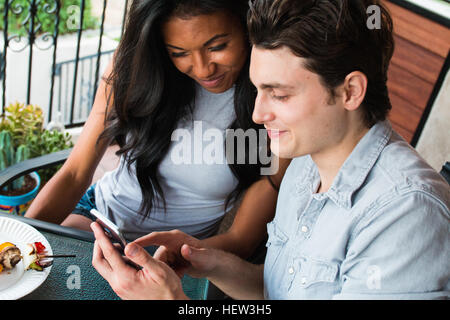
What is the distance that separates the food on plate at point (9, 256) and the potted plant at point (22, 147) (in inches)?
30.6

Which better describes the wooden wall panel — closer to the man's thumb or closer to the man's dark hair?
the man's dark hair

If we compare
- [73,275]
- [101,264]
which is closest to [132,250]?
[101,264]

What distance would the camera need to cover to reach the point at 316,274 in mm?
1149

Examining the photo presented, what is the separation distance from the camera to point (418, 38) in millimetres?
2652

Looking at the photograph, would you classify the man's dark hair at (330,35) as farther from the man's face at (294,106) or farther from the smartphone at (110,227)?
the smartphone at (110,227)

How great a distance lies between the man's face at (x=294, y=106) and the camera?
1064 millimetres

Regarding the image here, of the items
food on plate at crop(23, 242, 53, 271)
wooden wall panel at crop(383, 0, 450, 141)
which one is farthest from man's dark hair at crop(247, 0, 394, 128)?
wooden wall panel at crop(383, 0, 450, 141)

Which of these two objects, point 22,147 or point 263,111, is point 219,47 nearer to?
point 263,111

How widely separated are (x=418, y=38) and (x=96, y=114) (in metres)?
1.88

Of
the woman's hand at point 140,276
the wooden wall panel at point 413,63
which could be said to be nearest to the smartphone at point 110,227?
the woman's hand at point 140,276

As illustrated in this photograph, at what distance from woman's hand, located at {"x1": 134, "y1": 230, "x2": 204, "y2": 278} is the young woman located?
0.65 ft

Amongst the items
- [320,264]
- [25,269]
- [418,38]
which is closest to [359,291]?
[320,264]

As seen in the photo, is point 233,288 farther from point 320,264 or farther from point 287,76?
point 287,76

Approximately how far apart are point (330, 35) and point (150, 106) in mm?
745
